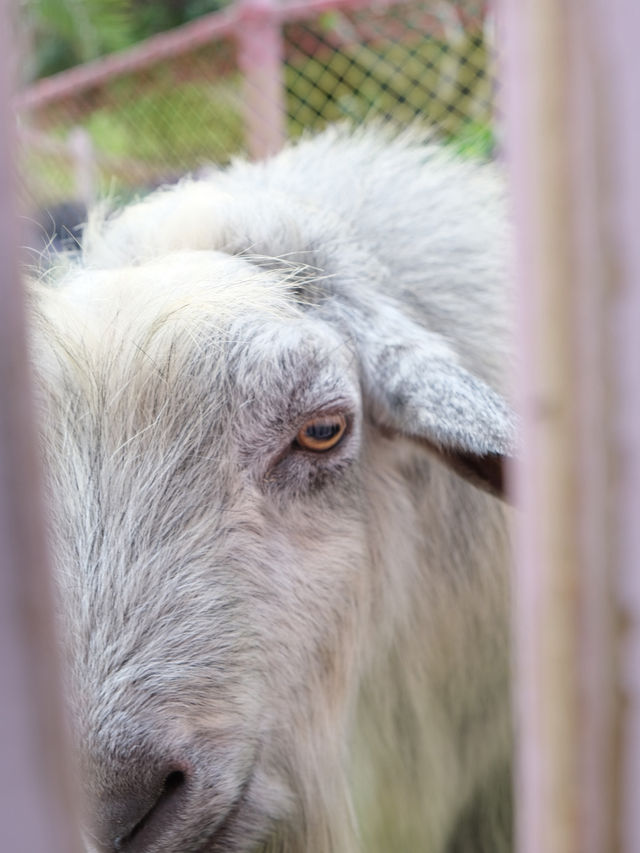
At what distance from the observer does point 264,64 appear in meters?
5.16

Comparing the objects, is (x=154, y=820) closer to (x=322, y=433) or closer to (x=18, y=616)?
(x=322, y=433)

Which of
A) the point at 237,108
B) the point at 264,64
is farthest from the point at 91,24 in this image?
the point at 264,64

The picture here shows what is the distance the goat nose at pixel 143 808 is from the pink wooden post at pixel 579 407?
995 millimetres

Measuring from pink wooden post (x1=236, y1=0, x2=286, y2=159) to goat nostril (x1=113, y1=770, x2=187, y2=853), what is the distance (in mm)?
4126

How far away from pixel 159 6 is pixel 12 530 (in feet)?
37.5

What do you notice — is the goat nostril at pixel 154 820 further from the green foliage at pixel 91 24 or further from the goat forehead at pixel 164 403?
the green foliage at pixel 91 24

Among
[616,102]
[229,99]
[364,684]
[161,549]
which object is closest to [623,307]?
[616,102]

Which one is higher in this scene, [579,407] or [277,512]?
[579,407]

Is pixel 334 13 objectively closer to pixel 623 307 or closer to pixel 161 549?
pixel 161 549

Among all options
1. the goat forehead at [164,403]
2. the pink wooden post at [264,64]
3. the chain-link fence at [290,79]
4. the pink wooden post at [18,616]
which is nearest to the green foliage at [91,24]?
the chain-link fence at [290,79]

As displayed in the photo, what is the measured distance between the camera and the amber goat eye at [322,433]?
1.86 metres

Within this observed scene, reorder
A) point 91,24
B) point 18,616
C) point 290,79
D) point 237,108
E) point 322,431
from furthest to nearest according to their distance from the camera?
point 91,24 → point 237,108 → point 290,79 → point 322,431 → point 18,616

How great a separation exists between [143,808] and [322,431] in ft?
2.76

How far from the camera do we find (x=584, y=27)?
62cm
